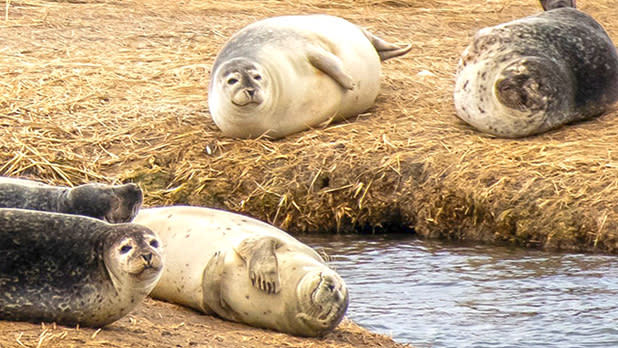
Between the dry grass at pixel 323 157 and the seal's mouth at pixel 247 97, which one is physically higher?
the seal's mouth at pixel 247 97

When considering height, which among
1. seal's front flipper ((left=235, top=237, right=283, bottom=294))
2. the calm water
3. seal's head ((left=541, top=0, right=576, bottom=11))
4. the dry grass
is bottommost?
the calm water

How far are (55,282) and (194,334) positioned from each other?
721mm

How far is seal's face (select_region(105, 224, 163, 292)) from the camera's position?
480 cm

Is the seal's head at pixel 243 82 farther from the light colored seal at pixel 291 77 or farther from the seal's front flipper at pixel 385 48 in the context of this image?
the seal's front flipper at pixel 385 48

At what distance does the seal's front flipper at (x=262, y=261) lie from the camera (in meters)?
5.77

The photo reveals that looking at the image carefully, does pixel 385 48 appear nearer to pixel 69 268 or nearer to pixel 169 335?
pixel 169 335

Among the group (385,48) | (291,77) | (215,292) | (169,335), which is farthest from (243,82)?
(169,335)

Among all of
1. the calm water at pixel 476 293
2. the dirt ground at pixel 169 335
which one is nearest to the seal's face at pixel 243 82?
the calm water at pixel 476 293

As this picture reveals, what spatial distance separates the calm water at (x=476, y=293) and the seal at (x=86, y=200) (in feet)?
4.55

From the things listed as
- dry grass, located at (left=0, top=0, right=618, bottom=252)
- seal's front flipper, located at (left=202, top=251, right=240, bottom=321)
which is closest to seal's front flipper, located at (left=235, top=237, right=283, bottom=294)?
seal's front flipper, located at (left=202, top=251, right=240, bottom=321)

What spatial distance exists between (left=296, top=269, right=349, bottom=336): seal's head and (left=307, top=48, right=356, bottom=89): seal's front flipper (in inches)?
155

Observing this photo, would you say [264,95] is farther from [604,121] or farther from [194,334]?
[194,334]

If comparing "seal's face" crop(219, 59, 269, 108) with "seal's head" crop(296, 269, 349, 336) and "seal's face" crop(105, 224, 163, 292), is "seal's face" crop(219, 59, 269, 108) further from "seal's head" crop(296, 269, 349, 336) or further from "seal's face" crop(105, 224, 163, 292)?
"seal's face" crop(105, 224, 163, 292)

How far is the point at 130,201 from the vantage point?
5582 millimetres
